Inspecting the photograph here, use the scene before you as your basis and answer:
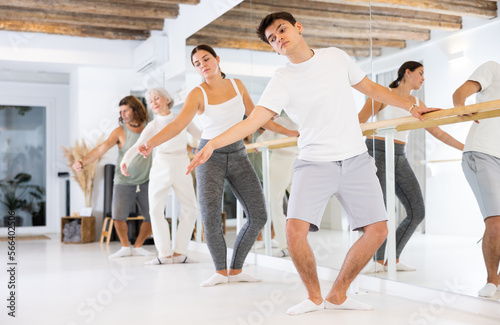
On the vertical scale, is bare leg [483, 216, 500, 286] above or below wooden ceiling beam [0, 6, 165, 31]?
below

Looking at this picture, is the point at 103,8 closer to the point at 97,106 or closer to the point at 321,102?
the point at 97,106

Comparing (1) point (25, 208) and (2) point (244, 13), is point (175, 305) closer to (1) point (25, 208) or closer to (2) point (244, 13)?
(2) point (244, 13)

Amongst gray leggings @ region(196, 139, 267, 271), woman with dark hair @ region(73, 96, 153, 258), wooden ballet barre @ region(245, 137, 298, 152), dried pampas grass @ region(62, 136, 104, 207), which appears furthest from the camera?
dried pampas grass @ region(62, 136, 104, 207)

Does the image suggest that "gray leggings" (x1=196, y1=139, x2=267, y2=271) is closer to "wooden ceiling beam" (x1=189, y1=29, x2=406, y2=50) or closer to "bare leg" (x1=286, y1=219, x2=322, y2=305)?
"wooden ceiling beam" (x1=189, y1=29, x2=406, y2=50)

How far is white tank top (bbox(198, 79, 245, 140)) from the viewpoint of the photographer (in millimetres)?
3389

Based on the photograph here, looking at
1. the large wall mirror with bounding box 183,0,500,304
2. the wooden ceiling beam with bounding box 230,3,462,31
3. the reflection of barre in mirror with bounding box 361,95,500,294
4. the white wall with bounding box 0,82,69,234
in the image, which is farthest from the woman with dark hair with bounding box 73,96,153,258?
the white wall with bounding box 0,82,69,234

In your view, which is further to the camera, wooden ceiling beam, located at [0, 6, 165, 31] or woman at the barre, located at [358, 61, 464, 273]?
wooden ceiling beam, located at [0, 6, 165, 31]

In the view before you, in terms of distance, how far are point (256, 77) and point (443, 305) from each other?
91.4 inches

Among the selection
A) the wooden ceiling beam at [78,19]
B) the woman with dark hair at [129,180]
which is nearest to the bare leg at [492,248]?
the woman with dark hair at [129,180]

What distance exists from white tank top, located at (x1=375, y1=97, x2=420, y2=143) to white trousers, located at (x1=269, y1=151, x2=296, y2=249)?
0.97m

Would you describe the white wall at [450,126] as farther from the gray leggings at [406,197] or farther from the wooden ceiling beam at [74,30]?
the wooden ceiling beam at [74,30]

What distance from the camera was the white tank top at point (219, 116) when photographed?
339 cm

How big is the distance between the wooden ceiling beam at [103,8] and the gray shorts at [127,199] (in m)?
2.19

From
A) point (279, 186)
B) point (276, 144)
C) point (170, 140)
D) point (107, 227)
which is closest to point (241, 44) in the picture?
point (170, 140)
